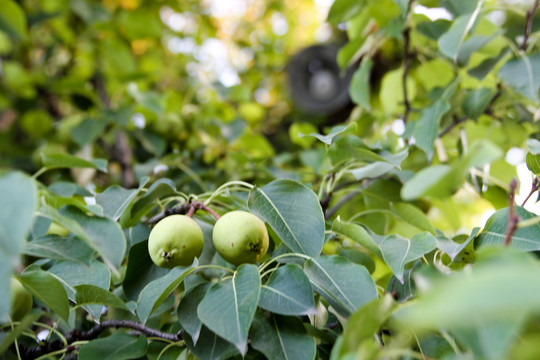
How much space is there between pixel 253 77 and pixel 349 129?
2.33m

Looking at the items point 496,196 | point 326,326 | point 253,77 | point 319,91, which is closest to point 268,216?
point 326,326

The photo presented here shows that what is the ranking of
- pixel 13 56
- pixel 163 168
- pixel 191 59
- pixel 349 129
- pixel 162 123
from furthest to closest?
pixel 191 59, pixel 13 56, pixel 162 123, pixel 163 168, pixel 349 129

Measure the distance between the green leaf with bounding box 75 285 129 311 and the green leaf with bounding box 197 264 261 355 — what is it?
135mm

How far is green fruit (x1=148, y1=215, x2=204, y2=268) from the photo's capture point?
2.04 ft

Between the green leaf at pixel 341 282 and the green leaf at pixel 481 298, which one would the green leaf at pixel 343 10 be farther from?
the green leaf at pixel 481 298

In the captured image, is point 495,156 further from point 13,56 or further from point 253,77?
point 253,77

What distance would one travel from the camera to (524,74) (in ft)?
2.80

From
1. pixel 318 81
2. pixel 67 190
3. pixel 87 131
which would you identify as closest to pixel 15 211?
pixel 67 190

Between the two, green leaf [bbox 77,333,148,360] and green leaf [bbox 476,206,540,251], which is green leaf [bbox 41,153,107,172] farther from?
green leaf [bbox 476,206,540,251]

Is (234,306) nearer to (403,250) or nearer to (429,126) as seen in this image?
(403,250)

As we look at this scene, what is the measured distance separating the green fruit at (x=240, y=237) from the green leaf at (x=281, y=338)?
0.09 meters

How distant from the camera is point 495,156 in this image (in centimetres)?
36

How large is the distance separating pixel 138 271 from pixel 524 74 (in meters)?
0.78

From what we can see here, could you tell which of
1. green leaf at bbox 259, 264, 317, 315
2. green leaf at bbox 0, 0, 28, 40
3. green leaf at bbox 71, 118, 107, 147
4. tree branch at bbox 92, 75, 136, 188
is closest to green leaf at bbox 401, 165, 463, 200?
green leaf at bbox 259, 264, 317, 315
